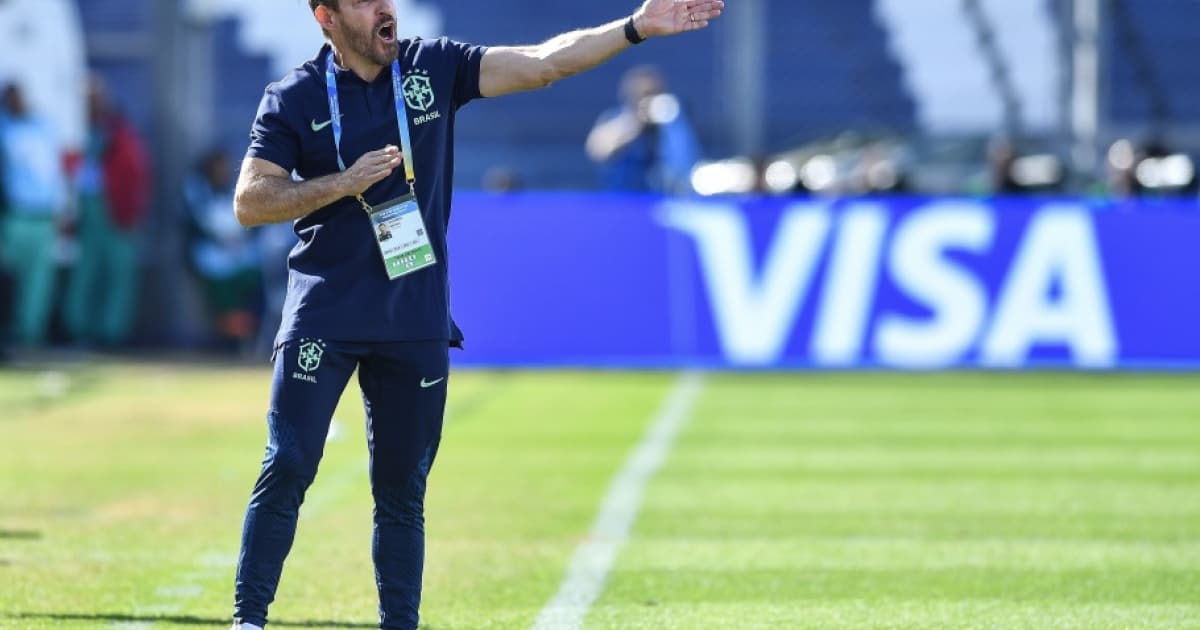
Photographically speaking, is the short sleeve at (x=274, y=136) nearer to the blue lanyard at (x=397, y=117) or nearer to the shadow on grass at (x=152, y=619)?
the blue lanyard at (x=397, y=117)

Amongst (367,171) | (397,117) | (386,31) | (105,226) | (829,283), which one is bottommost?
(829,283)

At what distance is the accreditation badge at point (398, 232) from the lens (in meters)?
5.46

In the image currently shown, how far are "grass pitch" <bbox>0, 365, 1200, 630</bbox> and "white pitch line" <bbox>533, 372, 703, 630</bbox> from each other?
0.26ft

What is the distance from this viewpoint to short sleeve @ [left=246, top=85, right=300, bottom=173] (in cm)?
548

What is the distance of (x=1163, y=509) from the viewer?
9.18m

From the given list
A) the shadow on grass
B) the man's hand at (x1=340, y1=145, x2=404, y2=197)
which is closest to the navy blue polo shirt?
the man's hand at (x1=340, y1=145, x2=404, y2=197)

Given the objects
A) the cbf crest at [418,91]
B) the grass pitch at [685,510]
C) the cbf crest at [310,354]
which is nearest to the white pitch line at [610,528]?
the grass pitch at [685,510]

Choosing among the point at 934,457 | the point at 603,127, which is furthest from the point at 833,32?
the point at 934,457

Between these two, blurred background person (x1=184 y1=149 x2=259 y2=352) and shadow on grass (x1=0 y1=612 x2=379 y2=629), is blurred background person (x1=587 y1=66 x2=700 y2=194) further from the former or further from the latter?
shadow on grass (x1=0 y1=612 x2=379 y2=629)

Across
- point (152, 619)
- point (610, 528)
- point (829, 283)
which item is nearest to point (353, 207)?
point (152, 619)

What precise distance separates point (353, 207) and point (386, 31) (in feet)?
1.59

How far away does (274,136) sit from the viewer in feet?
18.0

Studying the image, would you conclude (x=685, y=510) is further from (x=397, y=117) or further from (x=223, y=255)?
(x=223, y=255)

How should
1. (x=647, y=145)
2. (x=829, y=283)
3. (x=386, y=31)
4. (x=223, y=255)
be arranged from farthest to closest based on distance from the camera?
(x=223, y=255), (x=647, y=145), (x=829, y=283), (x=386, y=31)
